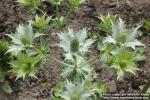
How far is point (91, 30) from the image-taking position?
8.57 feet

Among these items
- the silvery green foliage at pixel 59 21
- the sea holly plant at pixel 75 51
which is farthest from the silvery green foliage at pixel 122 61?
the silvery green foliage at pixel 59 21

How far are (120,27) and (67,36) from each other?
25 centimetres

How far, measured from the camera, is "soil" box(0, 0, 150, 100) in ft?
7.74

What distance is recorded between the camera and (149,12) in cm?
266

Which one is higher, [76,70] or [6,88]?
[76,70]

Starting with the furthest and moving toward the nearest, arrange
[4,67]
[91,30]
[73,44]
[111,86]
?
[91,30] → [4,67] → [111,86] → [73,44]

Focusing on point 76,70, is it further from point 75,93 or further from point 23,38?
point 23,38

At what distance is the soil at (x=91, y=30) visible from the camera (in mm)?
2359

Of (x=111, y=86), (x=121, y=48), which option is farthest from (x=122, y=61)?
(x=111, y=86)

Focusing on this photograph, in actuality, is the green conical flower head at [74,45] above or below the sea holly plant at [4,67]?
above

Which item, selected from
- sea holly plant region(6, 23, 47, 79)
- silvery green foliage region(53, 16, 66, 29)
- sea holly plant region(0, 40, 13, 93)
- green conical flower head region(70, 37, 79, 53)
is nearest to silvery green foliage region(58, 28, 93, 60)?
green conical flower head region(70, 37, 79, 53)

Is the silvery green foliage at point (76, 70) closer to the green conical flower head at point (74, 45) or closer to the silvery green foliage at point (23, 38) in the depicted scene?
the green conical flower head at point (74, 45)

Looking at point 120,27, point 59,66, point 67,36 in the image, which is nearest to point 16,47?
point 67,36

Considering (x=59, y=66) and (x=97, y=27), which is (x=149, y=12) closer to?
(x=97, y=27)
